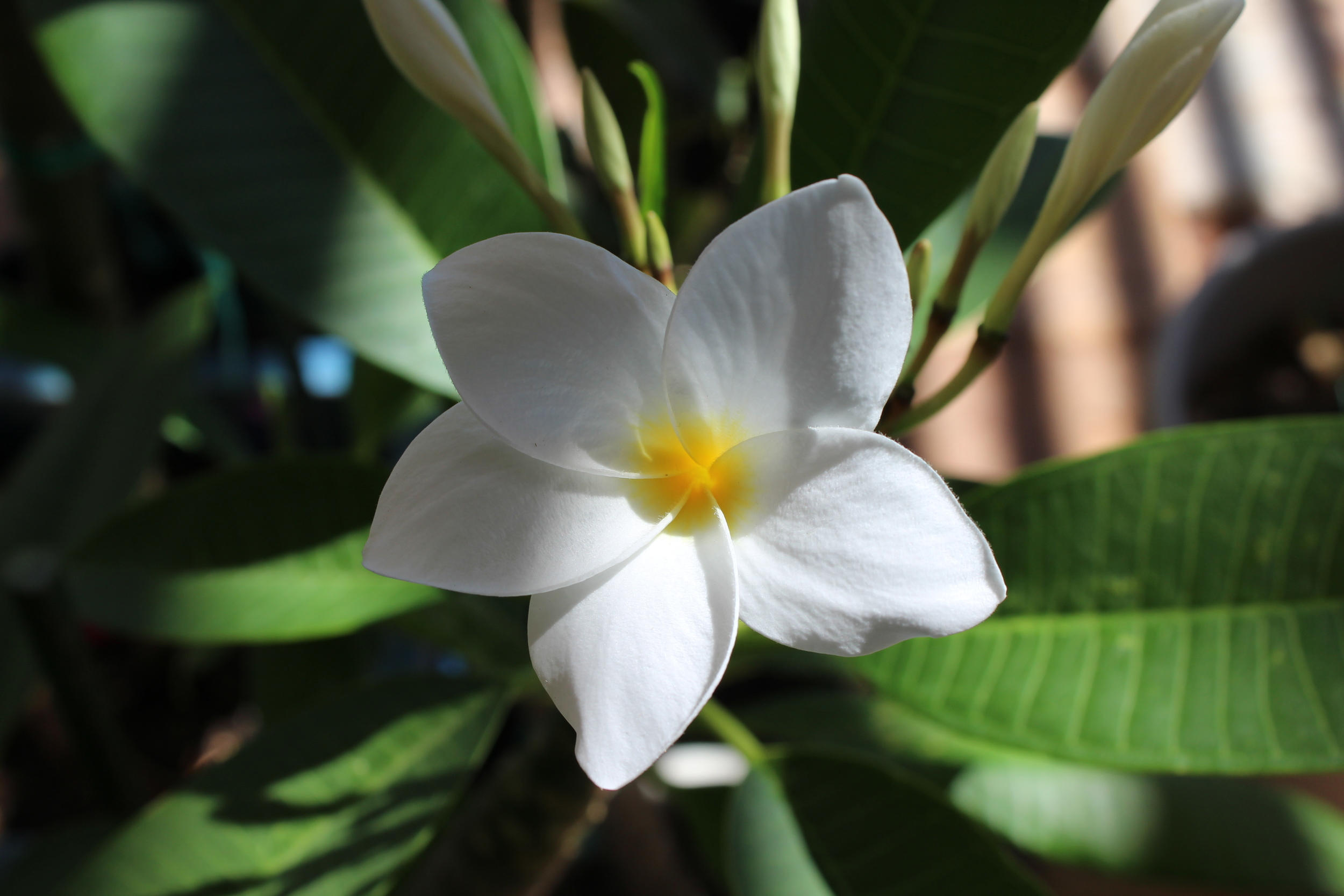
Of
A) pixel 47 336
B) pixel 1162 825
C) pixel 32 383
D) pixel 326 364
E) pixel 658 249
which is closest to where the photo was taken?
pixel 658 249

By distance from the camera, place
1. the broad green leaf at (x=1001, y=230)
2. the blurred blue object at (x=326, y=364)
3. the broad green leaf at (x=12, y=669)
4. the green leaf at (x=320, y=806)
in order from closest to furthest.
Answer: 1. the green leaf at (x=320, y=806)
2. the broad green leaf at (x=1001, y=230)
3. the broad green leaf at (x=12, y=669)
4. the blurred blue object at (x=326, y=364)

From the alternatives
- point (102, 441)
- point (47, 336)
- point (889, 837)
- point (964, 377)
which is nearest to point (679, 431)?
point (964, 377)

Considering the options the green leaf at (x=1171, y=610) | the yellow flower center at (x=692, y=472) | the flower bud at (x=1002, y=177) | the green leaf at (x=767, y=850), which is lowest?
the green leaf at (x=767, y=850)

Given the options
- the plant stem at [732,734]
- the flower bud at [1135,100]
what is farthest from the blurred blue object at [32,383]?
the flower bud at [1135,100]

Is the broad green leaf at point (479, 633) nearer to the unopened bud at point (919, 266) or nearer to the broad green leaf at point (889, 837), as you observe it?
the broad green leaf at point (889, 837)

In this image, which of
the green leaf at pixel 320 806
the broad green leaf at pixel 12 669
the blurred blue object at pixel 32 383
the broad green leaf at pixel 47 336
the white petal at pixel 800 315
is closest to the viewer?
the white petal at pixel 800 315

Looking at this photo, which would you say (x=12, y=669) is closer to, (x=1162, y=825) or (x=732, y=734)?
(x=732, y=734)

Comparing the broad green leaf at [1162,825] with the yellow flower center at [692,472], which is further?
the broad green leaf at [1162,825]

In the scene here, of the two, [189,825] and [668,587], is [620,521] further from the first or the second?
[189,825]
